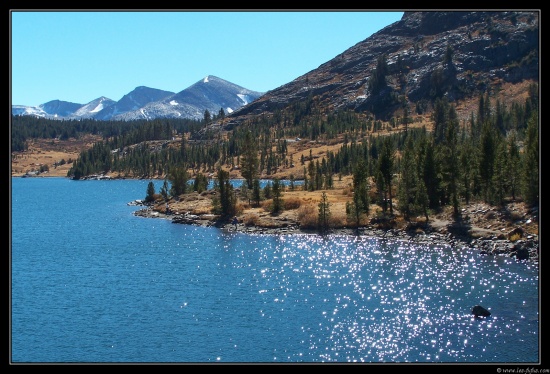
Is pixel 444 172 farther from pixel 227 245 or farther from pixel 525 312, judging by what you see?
pixel 525 312

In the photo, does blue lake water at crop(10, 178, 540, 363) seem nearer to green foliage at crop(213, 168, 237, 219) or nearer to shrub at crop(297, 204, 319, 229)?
shrub at crop(297, 204, 319, 229)

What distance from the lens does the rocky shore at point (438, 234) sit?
83125 mm

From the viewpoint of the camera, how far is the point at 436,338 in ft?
169

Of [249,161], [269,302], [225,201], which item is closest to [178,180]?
[249,161]

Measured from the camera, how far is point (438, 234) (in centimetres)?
9831

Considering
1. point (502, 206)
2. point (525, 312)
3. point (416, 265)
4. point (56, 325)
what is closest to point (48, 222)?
point (56, 325)

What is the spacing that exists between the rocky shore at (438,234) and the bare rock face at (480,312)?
83.6ft

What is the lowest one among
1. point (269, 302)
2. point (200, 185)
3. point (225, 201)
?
point (269, 302)

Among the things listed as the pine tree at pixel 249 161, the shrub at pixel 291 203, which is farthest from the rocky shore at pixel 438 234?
the pine tree at pixel 249 161

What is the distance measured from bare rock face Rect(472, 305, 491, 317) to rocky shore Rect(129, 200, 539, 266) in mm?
25495

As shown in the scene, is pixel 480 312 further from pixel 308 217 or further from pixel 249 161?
pixel 249 161

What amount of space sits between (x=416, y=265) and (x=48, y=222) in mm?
94794

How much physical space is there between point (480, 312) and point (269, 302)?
892 inches

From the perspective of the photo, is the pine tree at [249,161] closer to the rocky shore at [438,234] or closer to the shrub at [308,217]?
the rocky shore at [438,234]
